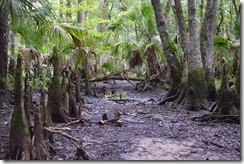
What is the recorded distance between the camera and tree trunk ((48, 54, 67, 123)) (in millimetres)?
4598

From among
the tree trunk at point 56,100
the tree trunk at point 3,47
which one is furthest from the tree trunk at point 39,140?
the tree trunk at point 3,47

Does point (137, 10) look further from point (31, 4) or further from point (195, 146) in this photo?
point (195, 146)

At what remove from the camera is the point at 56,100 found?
4641mm

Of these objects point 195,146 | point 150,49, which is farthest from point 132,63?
point 195,146

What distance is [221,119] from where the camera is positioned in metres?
4.71

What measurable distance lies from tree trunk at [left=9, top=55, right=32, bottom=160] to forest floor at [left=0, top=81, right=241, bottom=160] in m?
0.14

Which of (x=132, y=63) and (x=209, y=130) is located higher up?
(x=132, y=63)

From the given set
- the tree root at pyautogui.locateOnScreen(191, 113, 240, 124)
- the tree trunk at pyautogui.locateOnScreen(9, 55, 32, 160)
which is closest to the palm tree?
the tree trunk at pyautogui.locateOnScreen(9, 55, 32, 160)

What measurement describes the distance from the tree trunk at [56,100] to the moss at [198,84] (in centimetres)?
216

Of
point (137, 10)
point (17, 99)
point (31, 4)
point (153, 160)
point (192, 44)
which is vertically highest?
point (137, 10)

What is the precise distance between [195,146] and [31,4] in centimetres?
247

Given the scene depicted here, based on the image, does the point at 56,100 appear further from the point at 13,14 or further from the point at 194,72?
the point at 194,72

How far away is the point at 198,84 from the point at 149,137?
7.20 ft

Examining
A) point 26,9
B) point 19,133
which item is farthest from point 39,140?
point 26,9
